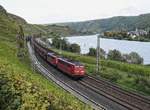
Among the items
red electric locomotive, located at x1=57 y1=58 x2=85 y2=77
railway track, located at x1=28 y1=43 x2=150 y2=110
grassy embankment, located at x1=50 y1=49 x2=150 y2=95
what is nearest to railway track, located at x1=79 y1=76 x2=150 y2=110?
railway track, located at x1=28 y1=43 x2=150 y2=110

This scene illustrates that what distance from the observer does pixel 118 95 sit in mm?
46938

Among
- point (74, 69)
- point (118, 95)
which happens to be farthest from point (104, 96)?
point (74, 69)

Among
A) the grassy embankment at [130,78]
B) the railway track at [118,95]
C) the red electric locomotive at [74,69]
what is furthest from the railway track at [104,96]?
the grassy embankment at [130,78]

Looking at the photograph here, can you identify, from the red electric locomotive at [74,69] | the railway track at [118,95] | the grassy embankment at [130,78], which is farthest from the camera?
the red electric locomotive at [74,69]

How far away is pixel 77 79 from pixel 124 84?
8.32 metres

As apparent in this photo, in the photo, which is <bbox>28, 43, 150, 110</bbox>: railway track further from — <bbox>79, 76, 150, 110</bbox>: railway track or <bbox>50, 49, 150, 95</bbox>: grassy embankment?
<bbox>50, 49, 150, 95</bbox>: grassy embankment

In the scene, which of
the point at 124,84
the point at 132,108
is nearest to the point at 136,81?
the point at 124,84

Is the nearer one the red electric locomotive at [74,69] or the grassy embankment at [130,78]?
the grassy embankment at [130,78]

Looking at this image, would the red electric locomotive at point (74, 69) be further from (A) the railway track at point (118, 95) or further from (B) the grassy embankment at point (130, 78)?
(B) the grassy embankment at point (130, 78)

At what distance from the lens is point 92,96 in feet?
154

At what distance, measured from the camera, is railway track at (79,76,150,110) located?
40419 mm

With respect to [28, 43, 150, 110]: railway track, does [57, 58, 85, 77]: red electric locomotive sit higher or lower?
higher

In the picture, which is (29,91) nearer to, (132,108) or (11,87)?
(11,87)

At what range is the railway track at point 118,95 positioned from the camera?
4042cm
